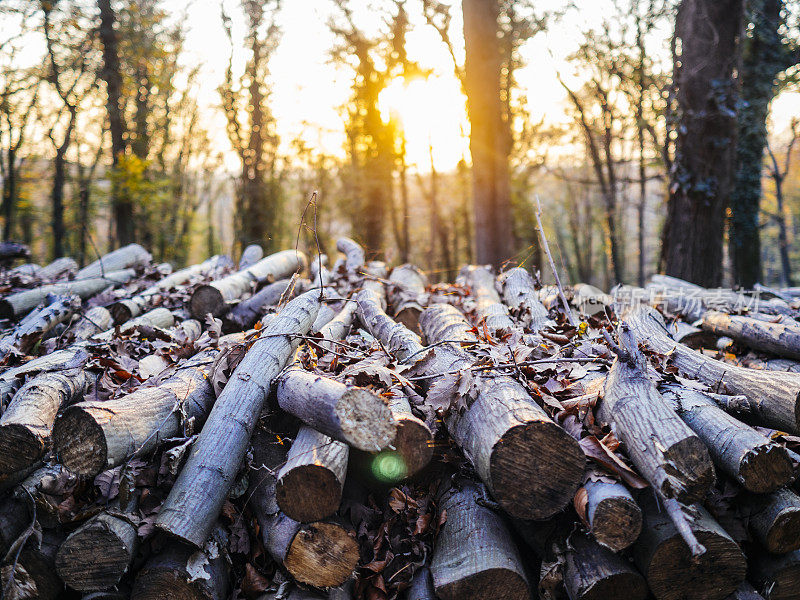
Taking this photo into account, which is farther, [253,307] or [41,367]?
[253,307]

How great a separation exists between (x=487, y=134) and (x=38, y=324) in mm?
8768

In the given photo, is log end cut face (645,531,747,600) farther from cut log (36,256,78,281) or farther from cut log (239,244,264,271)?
cut log (36,256,78,281)

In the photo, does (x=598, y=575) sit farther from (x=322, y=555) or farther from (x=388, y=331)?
(x=388, y=331)

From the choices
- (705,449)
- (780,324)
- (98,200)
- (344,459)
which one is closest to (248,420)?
(344,459)

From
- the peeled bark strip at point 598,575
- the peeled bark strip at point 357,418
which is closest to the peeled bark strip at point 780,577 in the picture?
the peeled bark strip at point 598,575

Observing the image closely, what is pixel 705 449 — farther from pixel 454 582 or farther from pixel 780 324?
pixel 780 324

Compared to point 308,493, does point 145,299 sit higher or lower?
higher

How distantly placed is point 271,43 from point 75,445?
2207 cm

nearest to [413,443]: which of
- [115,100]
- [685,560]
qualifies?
[685,560]

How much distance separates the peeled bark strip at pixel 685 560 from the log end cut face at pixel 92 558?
262 cm

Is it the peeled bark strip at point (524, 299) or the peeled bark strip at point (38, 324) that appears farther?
the peeled bark strip at point (524, 299)

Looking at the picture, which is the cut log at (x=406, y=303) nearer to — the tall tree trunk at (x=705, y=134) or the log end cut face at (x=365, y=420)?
the log end cut face at (x=365, y=420)

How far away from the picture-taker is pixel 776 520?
2.65 meters

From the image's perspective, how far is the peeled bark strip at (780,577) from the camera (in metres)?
2.72
